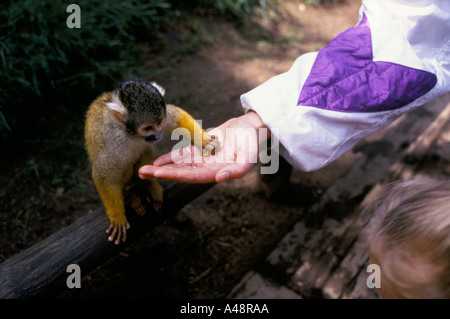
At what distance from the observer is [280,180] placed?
2.16 m

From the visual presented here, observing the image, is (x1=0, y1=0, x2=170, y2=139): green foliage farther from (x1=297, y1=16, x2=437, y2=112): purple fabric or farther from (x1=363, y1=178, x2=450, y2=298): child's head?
(x1=363, y1=178, x2=450, y2=298): child's head

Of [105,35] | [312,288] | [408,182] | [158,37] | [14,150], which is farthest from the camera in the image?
[158,37]

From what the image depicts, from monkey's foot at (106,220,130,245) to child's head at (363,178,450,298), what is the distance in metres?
0.87

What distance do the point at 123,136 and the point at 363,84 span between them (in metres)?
0.97

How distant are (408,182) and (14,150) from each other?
93.9 inches

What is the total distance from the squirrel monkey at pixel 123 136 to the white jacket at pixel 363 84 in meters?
0.42

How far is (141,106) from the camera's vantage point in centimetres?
139

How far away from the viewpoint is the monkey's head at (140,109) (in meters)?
1.39

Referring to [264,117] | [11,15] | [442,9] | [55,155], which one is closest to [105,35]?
[11,15]

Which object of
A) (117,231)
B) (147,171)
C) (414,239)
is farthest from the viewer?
(117,231)

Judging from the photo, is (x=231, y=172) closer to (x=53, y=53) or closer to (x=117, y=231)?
(x=117, y=231)

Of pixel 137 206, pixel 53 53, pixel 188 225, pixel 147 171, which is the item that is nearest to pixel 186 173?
pixel 147 171

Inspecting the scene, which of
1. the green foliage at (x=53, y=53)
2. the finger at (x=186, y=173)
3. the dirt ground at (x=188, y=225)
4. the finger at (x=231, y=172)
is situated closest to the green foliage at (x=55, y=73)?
the green foliage at (x=53, y=53)

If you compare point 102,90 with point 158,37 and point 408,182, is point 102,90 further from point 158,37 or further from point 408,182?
point 408,182
